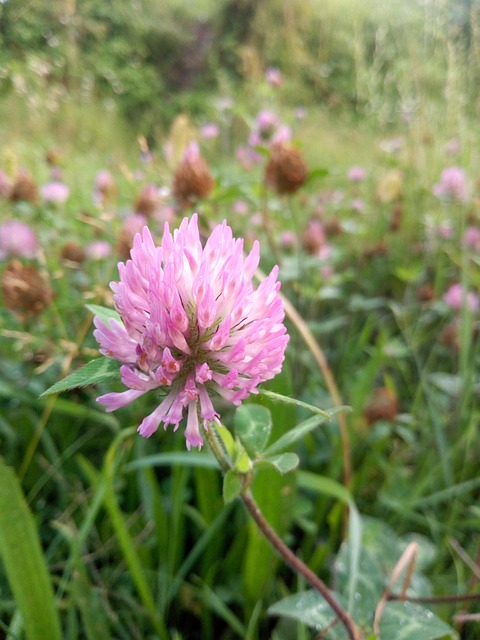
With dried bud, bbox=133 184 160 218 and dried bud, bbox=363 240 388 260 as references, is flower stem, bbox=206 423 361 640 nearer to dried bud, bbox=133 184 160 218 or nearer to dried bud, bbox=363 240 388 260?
dried bud, bbox=133 184 160 218

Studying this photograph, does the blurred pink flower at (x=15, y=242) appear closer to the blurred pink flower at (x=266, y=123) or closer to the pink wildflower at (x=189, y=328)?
the blurred pink flower at (x=266, y=123)

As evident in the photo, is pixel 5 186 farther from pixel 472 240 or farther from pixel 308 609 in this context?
pixel 472 240

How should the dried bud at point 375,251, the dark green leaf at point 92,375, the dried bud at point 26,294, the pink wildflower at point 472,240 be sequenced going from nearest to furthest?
1. the dark green leaf at point 92,375
2. the dried bud at point 26,294
3. the pink wildflower at point 472,240
4. the dried bud at point 375,251

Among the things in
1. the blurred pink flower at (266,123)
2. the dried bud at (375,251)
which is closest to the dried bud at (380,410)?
the dried bud at (375,251)

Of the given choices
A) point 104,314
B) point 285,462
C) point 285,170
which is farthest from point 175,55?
point 285,462

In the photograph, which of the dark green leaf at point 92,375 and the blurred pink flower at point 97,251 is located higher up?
the blurred pink flower at point 97,251
